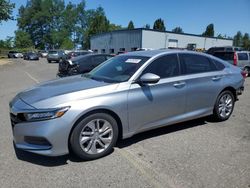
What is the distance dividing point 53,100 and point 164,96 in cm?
195

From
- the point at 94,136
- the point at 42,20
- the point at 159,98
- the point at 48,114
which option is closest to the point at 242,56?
the point at 159,98

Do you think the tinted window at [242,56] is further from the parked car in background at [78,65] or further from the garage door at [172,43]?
the garage door at [172,43]

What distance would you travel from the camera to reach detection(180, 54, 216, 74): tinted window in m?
5.30

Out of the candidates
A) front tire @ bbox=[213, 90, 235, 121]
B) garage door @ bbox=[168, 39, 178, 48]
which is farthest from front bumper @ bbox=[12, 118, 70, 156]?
garage door @ bbox=[168, 39, 178, 48]

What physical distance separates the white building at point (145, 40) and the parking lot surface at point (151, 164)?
36987 millimetres

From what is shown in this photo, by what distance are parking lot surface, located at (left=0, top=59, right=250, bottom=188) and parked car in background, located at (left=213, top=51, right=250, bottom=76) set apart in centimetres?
1068

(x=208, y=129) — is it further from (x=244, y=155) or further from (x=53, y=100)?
(x=53, y=100)

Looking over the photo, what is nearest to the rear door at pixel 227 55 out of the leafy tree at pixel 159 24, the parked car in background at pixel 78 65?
the parked car in background at pixel 78 65

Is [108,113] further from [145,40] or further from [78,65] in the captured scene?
[145,40]

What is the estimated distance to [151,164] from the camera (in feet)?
13.1

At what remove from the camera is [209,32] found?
89.0 meters

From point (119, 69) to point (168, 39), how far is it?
42.4m

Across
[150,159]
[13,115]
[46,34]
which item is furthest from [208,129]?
[46,34]

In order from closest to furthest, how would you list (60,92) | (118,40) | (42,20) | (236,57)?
1. (60,92)
2. (236,57)
3. (118,40)
4. (42,20)
